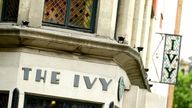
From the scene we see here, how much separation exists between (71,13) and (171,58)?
20.3 feet

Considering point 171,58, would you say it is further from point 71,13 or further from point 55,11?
point 55,11

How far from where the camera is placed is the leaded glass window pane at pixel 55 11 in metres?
17.3

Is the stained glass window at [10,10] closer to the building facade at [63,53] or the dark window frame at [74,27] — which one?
the building facade at [63,53]

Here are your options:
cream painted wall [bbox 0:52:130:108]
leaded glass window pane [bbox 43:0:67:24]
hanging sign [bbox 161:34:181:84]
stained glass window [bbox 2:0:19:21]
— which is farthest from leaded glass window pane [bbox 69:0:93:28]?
hanging sign [bbox 161:34:181:84]

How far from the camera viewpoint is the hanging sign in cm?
2267

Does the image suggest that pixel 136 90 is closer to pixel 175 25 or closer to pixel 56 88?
pixel 56 88

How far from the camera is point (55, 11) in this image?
57.2 feet

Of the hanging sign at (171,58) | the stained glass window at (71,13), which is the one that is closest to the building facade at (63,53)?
the stained glass window at (71,13)

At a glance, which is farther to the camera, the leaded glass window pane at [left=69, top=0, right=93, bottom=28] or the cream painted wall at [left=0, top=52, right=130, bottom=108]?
the leaded glass window pane at [left=69, top=0, right=93, bottom=28]

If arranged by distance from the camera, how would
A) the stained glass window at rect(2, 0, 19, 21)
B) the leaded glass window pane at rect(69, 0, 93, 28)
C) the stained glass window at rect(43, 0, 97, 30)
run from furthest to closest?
the leaded glass window pane at rect(69, 0, 93, 28)
the stained glass window at rect(43, 0, 97, 30)
the stained glass window at rect(2, 0, 19, 21)

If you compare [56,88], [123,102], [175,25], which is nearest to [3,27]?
[56,88]

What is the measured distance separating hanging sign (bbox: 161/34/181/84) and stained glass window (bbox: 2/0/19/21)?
261 inches

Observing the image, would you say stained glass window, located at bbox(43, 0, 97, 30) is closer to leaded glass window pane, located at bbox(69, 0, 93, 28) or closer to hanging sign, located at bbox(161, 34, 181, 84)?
leaded glass window pane, located at bbox(69, 0, 93, 28)

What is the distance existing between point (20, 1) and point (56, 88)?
2.05 metres
